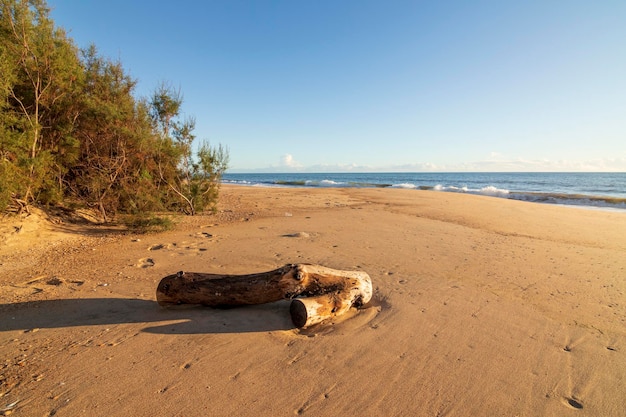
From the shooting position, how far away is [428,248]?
7211 mm

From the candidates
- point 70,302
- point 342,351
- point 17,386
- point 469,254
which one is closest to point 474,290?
point 469,254

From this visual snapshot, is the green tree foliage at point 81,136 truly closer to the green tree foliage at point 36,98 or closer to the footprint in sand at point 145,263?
the green tree foliage at point 36,98

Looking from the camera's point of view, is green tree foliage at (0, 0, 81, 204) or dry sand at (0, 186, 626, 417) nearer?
dry sand at (0, 186, 626, 417)

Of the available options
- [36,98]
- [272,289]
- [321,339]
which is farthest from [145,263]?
[36,98]

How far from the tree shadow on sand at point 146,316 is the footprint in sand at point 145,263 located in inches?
59.1

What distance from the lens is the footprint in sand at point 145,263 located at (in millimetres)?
5871

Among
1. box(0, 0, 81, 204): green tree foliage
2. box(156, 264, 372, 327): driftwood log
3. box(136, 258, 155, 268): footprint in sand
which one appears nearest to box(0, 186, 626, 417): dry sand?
box(136, 258, 155, 268): footprint in sand

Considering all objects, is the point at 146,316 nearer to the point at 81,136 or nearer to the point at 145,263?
the point at 145,263

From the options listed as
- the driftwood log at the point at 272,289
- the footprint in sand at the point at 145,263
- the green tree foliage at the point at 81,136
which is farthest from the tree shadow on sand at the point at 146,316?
the green tree foliage at the point at 81,136

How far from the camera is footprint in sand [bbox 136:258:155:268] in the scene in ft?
19.3

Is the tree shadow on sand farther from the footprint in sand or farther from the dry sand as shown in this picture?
the footprint in sand

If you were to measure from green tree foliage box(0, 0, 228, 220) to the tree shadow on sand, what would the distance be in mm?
3901

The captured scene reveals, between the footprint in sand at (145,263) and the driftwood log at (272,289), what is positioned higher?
the driftwood log at (272,289)

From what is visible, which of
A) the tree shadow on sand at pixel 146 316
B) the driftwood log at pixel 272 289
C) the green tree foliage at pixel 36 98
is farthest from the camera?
the green tree foliage at pixel 36 98
